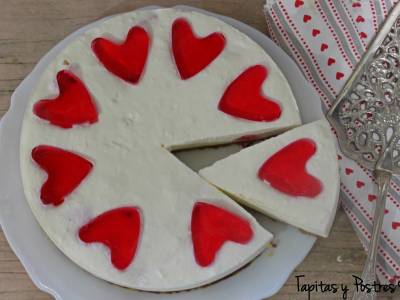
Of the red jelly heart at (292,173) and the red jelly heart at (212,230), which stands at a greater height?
the red jelly heart at (292,173)

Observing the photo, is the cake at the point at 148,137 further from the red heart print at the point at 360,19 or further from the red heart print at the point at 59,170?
the red heart print at the point at 360,19

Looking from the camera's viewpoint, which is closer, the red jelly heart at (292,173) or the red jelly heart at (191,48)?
the red jelly heart at (292,173)

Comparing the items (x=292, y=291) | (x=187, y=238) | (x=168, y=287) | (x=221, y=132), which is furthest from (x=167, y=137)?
(x=292, y=291)

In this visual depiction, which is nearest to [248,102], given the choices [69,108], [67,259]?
[69,108]

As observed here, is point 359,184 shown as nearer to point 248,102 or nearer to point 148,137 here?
point 248,102

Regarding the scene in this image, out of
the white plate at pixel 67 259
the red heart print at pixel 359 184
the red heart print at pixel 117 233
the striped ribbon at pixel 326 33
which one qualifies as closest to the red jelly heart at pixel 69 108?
the white plate at pixel 67 259

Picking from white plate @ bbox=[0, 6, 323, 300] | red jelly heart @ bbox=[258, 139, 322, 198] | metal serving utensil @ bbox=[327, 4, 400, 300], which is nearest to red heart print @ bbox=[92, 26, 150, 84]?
white plate @ bbox=[0, 6, 323, 300]

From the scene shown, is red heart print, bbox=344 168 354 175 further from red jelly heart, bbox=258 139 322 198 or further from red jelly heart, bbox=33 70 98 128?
red jelly heart, bbox=33 70 98 128
